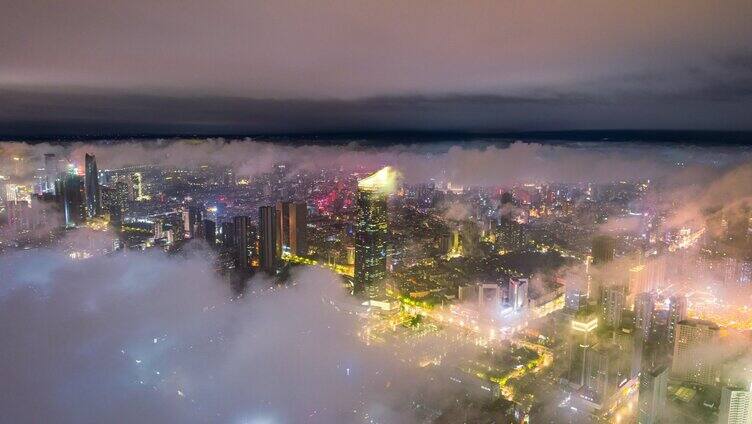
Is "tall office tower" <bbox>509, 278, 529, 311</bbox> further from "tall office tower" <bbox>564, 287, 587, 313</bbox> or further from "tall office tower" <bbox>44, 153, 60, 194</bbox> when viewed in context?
"tall office tower" <bbox>44, 153, 60, 194</bbox>

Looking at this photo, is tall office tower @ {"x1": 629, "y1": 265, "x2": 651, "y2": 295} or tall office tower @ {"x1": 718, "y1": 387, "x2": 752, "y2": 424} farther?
tall office tower @ {"x1": 629, "y1": 265, "x2": 651, "y2": 295}

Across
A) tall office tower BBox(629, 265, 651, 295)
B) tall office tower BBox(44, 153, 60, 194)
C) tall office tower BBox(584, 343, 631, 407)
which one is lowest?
tall office tower BBox(584, 343, 631, 407)

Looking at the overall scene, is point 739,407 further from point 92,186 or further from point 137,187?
point 92,186

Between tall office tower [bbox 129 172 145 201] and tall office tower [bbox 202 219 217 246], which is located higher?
tall office tower [bbox 129 172 145 201]

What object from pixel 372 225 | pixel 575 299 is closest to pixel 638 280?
pixel 575 299

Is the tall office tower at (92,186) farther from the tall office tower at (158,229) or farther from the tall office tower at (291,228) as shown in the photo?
the tall office tower at (291,228)

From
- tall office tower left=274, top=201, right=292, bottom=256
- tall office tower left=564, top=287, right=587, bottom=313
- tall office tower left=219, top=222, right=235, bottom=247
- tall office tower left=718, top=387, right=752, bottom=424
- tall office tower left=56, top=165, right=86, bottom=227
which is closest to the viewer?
tall office tower left=718, top=387, right=752, bottom=424

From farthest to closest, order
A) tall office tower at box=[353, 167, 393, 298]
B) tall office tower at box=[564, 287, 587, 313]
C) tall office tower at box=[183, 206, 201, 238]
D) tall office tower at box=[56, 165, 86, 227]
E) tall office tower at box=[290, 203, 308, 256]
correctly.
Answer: tall office tower at box=[353, 167, 393, 298]
tall office tower at box=[290, 203, 308, 256]
tall office tower at box=[564, 287, 587, 313]
tall office tower at box=[183, 206, 201, 238]
tall office tower at box=[56, 165, 86, 227]

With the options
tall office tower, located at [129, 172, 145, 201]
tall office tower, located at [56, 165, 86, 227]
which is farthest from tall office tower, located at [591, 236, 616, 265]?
tall office tower, located at [56, 165, 86, 227]
